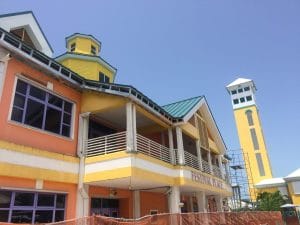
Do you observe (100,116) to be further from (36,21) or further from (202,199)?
(202,199)

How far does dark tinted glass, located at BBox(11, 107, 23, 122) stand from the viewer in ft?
34.7

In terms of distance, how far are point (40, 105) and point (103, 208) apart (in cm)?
631

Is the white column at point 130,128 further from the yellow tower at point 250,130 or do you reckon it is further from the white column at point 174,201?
the yellow tower at point 250,130

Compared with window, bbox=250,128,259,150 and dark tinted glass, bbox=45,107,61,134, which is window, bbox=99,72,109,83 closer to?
dark tinted glass, bbox=45,107,61,134

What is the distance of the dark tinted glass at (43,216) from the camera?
10.5 meters

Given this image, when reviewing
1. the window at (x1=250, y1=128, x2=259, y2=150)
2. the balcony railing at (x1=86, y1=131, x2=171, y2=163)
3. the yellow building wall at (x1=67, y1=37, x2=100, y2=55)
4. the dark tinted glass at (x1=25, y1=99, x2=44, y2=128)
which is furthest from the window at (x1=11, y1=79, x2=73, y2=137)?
the window at (x1=250, y1=128, x2=259, y2=150)

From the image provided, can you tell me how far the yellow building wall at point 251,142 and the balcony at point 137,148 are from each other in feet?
136

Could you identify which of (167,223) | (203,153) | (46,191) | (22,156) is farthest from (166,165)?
(203,153)

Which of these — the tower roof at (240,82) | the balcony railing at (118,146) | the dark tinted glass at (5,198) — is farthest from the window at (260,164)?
the dark tinted glass at (5,198)

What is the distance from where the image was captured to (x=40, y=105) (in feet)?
38.4

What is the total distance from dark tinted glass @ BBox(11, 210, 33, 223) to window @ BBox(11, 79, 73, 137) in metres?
3.25

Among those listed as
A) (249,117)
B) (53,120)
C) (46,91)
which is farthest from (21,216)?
(249,117)

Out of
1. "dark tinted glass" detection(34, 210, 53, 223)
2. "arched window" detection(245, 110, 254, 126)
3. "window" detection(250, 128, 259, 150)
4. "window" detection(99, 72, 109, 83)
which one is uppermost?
"arched window" detection(245, 110, 254, 126)

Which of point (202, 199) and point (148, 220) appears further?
point (202, 199)
